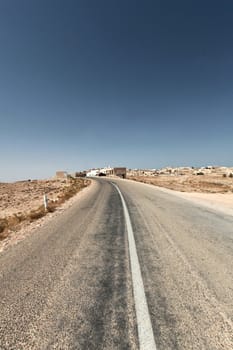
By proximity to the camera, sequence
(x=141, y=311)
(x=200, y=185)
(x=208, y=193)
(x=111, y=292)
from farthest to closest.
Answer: (x=200, y=185) < (x=208, y=193) < (x=111, y=292) < (x=141, y=311)

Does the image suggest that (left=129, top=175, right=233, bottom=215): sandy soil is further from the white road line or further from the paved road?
the white road line

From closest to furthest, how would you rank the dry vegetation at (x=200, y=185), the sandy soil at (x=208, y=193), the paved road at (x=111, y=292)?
the paved road at (x=111, y=292) → the sandy soil at (x=208, y=193) → the dry vegetation at (x=200, y=185)

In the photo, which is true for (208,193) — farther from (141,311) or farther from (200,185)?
(141,311)

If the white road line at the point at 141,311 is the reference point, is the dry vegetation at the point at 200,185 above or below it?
below

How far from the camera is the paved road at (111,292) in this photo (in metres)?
2.34

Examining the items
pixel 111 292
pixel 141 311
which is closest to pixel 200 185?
pixel 111 292

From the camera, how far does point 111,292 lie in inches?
128

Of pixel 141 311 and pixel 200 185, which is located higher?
pixel 141 311

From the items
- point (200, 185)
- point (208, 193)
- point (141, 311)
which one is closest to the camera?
point (141, 311)

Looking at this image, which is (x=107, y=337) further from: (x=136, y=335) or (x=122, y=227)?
(x=122, y=227)

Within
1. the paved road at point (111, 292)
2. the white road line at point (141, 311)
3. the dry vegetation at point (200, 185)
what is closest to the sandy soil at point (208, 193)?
the dry vegetation at point (200, 185)

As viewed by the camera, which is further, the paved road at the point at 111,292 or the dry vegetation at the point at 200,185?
the dry vegetation at the point at 200,185

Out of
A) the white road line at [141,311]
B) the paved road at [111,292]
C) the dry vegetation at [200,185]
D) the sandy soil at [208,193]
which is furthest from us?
the dry vegetation at [200,185]

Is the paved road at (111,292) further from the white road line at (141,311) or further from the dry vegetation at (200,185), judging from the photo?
the dry vegetation at (200,185)
